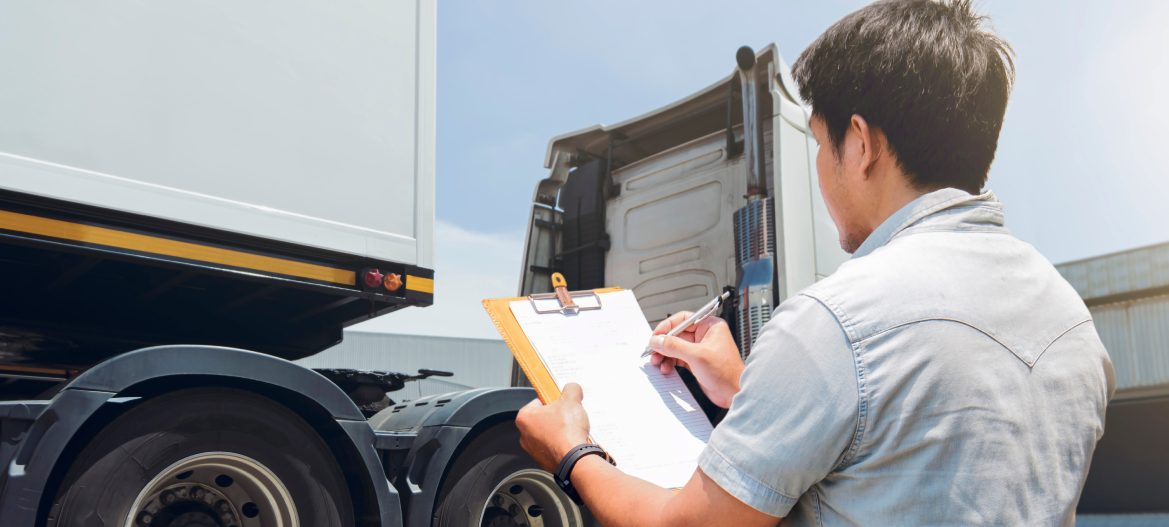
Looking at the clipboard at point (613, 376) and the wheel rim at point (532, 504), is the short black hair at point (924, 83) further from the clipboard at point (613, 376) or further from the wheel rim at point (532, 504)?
the wheel rim at point (532, 504)

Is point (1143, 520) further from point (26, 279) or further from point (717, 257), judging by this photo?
point (26, 279)

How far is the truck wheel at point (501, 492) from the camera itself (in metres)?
3.39

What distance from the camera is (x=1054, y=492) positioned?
4.24 feet

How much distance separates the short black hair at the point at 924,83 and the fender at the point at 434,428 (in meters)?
2.23

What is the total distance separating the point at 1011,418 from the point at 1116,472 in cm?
1444

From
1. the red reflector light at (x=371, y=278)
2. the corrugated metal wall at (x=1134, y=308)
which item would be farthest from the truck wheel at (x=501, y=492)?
the corrugated metal wall at (x=1134, y=308)

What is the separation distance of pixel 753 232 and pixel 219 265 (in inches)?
106

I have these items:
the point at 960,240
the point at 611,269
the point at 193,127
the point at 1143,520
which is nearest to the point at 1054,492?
the point at 960,240

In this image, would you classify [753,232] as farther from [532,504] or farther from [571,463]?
[571,463]

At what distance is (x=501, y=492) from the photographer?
3652 mm

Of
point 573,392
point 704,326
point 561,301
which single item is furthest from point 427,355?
point 573,392

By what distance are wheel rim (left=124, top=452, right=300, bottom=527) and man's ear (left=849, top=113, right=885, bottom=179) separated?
2133 mm


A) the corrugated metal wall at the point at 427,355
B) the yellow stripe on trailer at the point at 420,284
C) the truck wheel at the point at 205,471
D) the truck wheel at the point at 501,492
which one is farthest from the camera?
the corrugated metal wall at the point at 427,355

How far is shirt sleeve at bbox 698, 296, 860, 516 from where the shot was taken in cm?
124
